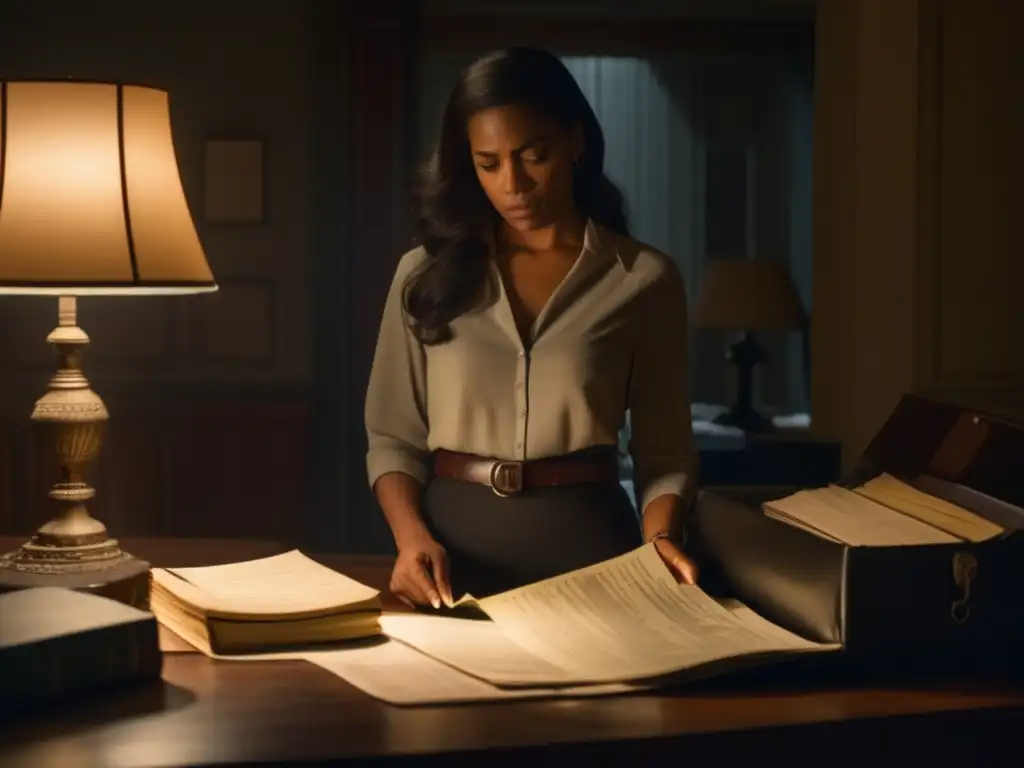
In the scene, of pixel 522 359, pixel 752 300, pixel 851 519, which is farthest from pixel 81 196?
pixel 752 300

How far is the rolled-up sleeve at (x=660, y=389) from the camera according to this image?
5.69ft

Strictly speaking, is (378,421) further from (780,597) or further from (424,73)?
(424,73)

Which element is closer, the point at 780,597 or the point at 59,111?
the point at 780,597

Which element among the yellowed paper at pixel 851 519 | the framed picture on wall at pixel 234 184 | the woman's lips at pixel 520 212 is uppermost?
the framed picture on wall at pixel 234 184

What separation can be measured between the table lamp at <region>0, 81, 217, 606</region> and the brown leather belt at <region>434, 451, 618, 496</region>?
15.9 inches

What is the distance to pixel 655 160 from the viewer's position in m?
5.42

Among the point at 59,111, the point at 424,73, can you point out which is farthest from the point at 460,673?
the point at 424,73

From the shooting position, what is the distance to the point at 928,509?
52.4 inches

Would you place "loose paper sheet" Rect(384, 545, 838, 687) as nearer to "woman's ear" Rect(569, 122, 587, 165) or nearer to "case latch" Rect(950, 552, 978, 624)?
"case latch" Rect(950, 552, 978, 624)

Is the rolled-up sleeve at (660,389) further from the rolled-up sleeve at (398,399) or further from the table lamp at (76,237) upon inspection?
the table lamp at (76,237)

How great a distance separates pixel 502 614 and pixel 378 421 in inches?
16.5

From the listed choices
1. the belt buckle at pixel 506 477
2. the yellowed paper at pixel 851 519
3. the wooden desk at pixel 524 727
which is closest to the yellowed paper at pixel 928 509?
the yellowed paper at pixel 851 519

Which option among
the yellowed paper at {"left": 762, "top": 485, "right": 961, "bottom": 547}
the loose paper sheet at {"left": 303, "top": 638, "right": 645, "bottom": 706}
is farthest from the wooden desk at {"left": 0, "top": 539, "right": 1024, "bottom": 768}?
the yellowed paper at {"left": 762, "top": 485, "right": 961, "bottom": 547}

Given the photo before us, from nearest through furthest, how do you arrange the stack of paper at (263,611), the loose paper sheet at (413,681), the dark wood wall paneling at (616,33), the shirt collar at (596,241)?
the loose paper sheet at (413,681), the stack of paper at (263,611), the shirt collar at (596,241), the dark wood wall paneling at (616,33)
